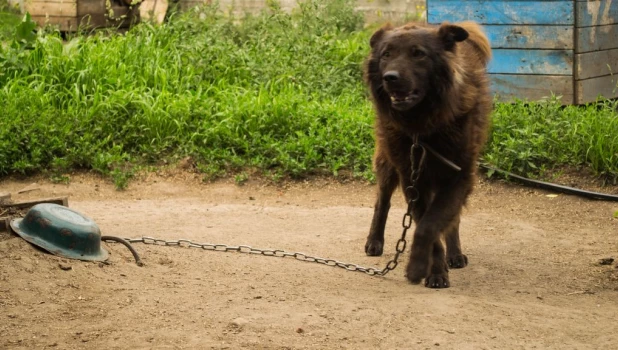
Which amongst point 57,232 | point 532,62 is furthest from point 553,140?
point 57,232

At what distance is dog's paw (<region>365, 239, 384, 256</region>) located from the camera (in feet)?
20.2

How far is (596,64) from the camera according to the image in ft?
28.7

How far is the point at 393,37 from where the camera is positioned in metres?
5.09

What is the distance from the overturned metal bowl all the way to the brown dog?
1.75m

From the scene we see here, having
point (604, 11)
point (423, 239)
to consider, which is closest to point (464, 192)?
point (423, 239)

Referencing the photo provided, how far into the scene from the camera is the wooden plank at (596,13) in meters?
8.48

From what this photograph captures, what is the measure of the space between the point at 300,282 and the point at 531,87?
175 inches

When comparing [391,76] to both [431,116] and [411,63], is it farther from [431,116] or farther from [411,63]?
[431,116]

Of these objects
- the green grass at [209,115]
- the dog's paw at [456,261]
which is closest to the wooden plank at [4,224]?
the dog's paw at [456,261]

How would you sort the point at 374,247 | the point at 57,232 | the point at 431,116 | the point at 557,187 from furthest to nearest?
the point at 557,187
the point at 374,247
the point at 431,116
the point at 57,232

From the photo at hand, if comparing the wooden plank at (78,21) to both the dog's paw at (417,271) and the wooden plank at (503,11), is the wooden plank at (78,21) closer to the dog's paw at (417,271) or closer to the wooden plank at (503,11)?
the wooden plank at (503,11)

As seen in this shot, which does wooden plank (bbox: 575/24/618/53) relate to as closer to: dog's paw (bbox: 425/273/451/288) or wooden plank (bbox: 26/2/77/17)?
dog's paw (bbox: 425/273/451/288)

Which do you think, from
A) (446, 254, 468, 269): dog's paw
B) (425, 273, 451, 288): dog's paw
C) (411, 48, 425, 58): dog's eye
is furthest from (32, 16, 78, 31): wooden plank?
(425, 273, 451, 288): dog's paw

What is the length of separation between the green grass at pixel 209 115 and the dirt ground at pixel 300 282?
1.27ft
